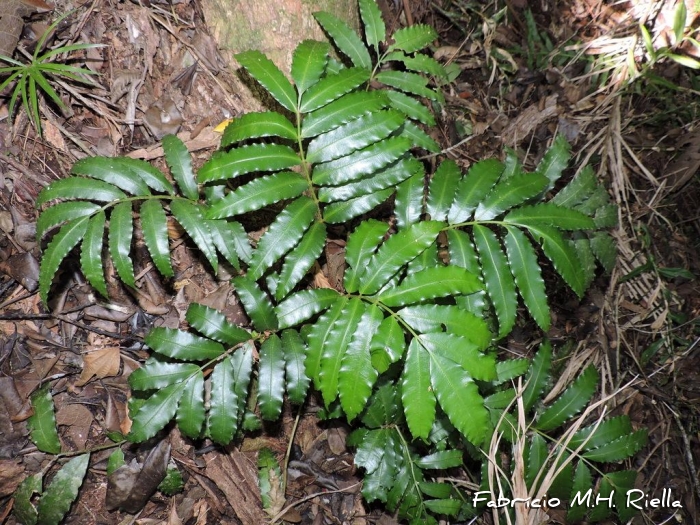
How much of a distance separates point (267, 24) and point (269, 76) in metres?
0.45

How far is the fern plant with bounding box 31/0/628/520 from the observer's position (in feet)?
6.29

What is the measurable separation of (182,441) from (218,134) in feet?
4.94

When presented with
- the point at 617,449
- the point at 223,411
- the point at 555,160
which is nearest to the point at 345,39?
the point at 555,160

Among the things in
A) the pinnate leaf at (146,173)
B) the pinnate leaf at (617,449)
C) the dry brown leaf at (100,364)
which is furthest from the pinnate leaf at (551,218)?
the dry brown leaf at (100,364)

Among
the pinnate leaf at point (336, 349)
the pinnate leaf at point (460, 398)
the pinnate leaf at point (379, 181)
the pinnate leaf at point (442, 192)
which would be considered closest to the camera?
the pinnate leaf at point (460, 398)

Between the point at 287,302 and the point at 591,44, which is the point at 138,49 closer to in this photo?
the point at 287,302

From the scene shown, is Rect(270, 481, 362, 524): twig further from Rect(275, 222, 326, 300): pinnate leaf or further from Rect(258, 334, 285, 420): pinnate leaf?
Rect(275, 222, 326, 300): pinnate leaf

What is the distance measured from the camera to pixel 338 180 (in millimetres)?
2156

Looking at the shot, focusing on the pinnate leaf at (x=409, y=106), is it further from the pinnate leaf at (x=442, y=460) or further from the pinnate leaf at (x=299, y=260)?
the pinnate leaf at (x=442, y=460)

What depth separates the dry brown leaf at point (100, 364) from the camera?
2477 millimetres

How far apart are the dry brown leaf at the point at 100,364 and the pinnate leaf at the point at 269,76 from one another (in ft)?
4.64

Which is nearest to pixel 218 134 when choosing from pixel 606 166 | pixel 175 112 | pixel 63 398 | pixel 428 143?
pixel 175 112

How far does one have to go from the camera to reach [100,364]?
8.17 ft

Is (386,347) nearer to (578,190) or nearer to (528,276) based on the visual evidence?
(528,276)
